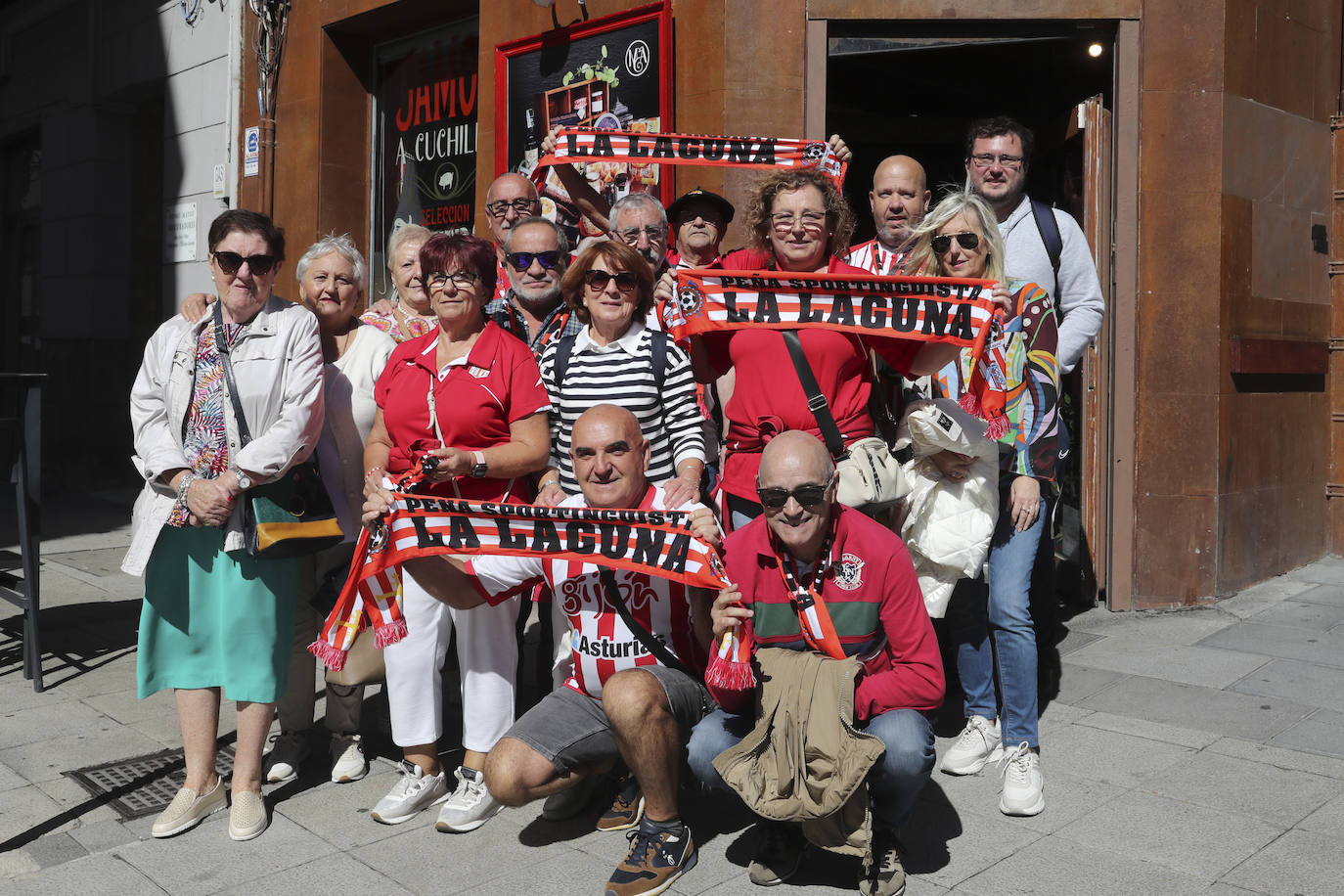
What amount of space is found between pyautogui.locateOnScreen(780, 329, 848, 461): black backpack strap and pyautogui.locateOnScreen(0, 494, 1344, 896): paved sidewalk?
1299mm

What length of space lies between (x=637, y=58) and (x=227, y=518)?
4474 millimetres

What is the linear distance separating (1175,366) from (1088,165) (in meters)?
1.24

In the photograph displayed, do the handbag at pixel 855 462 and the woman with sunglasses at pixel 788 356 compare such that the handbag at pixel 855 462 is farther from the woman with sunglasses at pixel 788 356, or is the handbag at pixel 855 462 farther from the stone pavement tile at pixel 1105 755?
the stone pavement tile at pixel 1105 755

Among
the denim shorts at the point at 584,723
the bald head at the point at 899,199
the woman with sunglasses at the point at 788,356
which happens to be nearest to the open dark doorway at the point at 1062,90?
the bald head at the point at 899,199

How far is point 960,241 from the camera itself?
13.5 ft

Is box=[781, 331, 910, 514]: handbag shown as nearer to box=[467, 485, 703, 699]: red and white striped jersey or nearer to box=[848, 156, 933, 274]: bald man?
box=[467, 485, 703, 699]: red and white striped jersey

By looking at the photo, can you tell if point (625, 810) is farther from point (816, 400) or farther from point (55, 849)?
point (55, 849)

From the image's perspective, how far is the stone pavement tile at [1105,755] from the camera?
4324 mm

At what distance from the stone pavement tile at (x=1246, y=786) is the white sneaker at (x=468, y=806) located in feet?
7.65

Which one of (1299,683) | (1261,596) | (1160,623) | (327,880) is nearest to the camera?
(327,880)

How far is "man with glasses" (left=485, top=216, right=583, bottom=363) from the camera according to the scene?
4820 mm

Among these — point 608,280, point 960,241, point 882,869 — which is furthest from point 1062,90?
point 882,869

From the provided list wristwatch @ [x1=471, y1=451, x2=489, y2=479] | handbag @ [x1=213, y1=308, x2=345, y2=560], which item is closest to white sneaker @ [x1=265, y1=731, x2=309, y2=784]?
handbag @ [x1=213, y1=308, x2=345, y2=560]

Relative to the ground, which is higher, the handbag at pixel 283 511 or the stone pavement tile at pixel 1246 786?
the handbag at pixel 283 511
